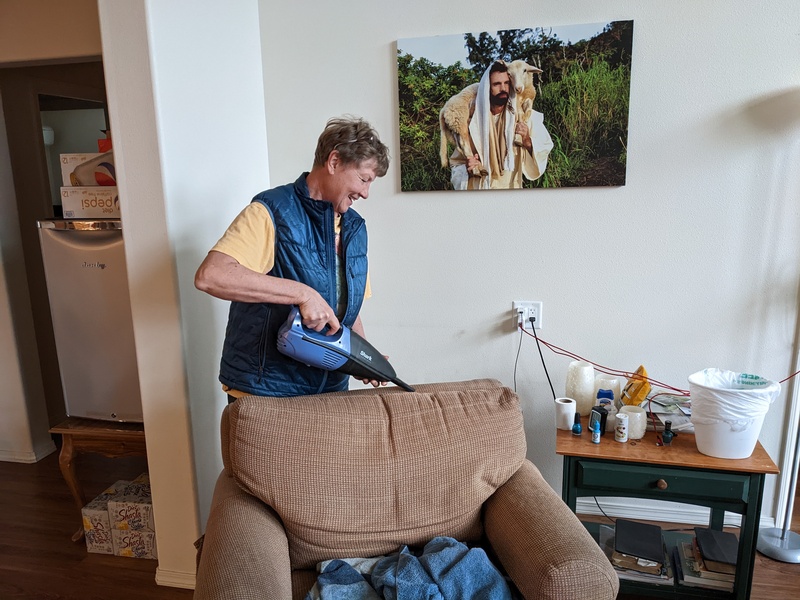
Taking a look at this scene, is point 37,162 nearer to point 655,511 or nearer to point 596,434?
point 596,434

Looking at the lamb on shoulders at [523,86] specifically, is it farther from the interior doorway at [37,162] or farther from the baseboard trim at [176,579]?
the interior doorway at [37,162]

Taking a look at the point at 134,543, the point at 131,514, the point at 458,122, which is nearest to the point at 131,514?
the point at 131,514

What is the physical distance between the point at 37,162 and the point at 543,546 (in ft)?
10.3

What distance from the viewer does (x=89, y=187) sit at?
2.16 m

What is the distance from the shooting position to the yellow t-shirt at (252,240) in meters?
1.44

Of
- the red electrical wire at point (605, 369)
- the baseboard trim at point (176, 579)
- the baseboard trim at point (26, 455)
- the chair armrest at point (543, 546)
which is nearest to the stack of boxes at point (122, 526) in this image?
the baseboard trim at point (176, 579)

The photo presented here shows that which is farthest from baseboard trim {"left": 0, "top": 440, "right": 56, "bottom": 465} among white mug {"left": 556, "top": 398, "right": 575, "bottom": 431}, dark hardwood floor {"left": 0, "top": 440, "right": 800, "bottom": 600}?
white mug {"left": 556, "top": 398, "right": 575, "bottom": 431}

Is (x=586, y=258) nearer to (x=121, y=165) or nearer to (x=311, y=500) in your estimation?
(x=311, y=500)

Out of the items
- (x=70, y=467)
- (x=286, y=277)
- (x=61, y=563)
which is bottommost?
(x=61, y=563)

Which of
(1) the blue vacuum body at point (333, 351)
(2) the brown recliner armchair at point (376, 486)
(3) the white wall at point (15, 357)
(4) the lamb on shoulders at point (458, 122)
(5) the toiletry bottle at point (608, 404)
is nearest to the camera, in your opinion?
(2) the brown recliner armchair at point (376, 486)

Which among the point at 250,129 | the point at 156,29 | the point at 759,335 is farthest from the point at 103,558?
the point at 759,335

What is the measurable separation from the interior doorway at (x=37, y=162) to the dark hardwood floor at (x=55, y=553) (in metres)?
0.58

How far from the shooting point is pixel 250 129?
7.22 feet

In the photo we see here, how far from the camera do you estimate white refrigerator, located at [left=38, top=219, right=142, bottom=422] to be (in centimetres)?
213
